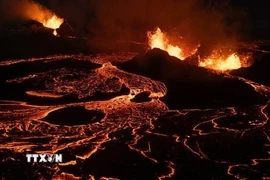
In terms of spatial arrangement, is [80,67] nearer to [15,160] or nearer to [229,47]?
[229,47]

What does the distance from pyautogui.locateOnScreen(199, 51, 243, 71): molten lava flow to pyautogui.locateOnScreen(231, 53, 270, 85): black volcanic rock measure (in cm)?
163

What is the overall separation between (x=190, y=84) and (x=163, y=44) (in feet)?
30.9

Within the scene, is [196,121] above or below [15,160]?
above

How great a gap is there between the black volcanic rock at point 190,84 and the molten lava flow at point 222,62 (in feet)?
9.22

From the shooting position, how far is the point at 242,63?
33750 millimetres

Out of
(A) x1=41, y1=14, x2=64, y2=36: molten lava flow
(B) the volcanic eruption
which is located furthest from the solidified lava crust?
(A) x1=41, y1=14, x2=64, y2=36: molten lava flow

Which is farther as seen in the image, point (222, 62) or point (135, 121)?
point (222, 62)

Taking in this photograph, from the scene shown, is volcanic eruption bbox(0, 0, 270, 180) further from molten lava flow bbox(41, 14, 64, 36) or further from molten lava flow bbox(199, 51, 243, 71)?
molten lava flow bbox(41, 14, 64, 36)

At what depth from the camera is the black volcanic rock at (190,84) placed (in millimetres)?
24922

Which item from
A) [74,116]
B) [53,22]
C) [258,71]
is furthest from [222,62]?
[53,22]

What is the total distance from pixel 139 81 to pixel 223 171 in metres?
14.3

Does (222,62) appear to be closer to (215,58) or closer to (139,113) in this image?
(215,58)

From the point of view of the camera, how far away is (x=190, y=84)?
28.2 metres

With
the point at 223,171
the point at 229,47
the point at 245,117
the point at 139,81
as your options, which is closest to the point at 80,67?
the point at 139,81
